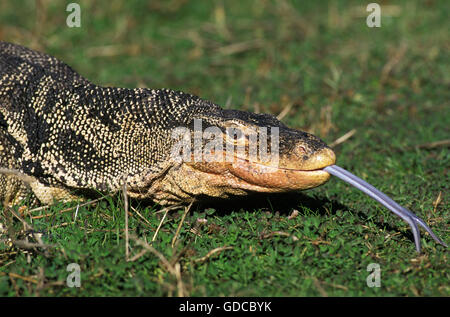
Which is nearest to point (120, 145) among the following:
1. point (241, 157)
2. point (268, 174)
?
point (241, 157)

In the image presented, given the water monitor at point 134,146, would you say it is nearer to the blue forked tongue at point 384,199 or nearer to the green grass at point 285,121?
the blue forked tongue at point 384,199

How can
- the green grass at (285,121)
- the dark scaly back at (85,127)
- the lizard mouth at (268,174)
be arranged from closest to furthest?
the green grass at (285,121) → the lizard mouth at (268,174) → the dark scaly back at (85,127)

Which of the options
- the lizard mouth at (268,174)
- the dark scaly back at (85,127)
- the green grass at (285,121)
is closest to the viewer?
the green grass at (285,121)

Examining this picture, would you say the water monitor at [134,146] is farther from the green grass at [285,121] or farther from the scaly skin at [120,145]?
the green grass at [285,121]

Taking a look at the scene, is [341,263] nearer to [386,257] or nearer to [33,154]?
[386,257]

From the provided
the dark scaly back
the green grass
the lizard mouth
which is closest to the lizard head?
the lizard mouth

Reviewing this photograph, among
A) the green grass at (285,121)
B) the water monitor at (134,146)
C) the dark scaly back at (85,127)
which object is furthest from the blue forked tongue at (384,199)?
the dark scaly back at (85,127)

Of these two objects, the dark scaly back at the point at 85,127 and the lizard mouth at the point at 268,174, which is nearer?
the lizard mouth at the point at 268,174

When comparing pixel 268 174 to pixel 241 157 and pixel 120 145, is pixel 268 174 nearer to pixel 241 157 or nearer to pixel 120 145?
pixel 241 157

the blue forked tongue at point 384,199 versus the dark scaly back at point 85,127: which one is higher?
the dark scaly back at point 85,127
